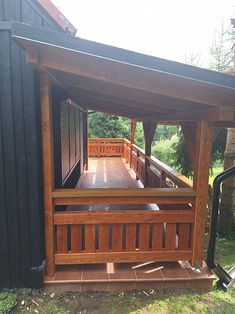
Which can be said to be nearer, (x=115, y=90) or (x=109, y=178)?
(x=115, y=90)

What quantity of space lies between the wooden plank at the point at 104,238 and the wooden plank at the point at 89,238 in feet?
0.29

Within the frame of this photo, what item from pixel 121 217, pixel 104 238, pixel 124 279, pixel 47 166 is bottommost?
pixel 124 279

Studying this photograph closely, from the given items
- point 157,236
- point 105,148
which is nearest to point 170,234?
point 157,236

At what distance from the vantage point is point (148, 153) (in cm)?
680

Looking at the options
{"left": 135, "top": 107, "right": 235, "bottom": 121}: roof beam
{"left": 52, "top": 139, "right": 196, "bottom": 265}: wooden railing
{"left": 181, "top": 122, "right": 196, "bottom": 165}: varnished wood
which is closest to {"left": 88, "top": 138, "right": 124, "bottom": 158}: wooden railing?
{"left": 135, "top": 107, "right": 235, "bottom": 121}: roof beam

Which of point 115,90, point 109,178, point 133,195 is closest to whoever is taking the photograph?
point 115,90

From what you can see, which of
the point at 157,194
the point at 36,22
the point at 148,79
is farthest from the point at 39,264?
the point at 36,22

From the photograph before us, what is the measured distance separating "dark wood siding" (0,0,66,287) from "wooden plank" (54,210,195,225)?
32cm

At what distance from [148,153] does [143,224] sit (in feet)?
12.3

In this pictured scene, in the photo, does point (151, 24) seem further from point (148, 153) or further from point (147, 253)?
point (147, 253)

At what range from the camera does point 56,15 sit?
8.89 ft

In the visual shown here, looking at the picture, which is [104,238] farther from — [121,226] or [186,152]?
[186,152]

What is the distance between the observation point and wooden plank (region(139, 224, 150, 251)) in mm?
3217

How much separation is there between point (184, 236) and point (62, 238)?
5.07 feet
